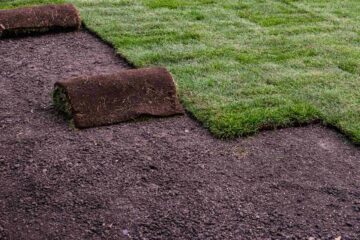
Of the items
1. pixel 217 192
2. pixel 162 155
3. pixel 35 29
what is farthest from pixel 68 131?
pixel 35 29

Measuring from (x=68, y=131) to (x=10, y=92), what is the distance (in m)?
1.16

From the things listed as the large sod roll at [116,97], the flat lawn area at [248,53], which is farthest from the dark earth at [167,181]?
the flat lawn area at [248,53]

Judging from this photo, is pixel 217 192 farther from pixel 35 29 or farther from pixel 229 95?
pixel 35 29

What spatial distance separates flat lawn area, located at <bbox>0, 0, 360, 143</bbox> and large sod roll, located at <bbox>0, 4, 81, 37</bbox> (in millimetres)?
A: 344

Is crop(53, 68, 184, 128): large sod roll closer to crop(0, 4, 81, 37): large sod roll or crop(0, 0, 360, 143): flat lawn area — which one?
crop(0, 0, 360, 143): flat lawn area

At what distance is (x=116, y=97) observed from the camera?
17.8 feet

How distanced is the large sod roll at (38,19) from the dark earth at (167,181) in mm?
1921

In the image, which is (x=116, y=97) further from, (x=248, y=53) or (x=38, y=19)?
(x=38, y=19)

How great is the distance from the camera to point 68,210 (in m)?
4.16

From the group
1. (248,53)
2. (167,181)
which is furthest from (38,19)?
(167,181)

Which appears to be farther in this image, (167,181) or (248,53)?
(248,53)

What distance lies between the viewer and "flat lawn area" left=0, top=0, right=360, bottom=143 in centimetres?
566

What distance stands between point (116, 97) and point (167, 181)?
47.1 inches

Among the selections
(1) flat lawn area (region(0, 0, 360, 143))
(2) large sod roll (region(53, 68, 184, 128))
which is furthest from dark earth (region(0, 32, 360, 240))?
(1) flat lawn area (region(0, 0, 360, 143))
